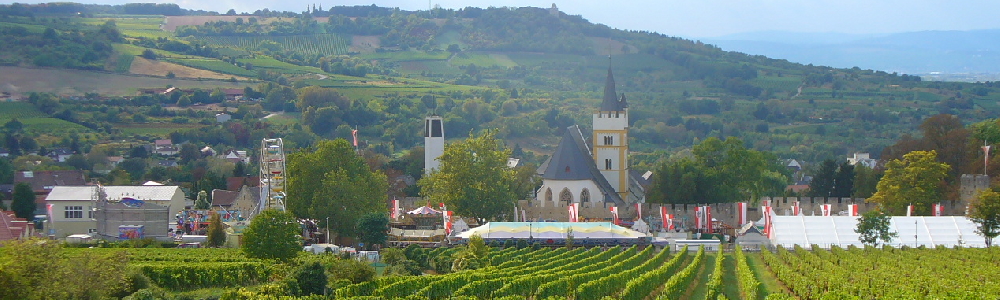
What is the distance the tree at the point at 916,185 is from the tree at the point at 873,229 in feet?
24.5

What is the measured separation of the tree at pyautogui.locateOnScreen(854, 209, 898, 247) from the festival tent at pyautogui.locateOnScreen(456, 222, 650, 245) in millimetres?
9118

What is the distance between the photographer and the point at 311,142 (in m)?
121

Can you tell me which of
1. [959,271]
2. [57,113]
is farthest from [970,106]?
[959,271]

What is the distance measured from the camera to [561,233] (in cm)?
5916

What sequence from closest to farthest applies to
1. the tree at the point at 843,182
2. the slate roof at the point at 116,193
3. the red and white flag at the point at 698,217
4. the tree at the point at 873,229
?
the tree at the point at 873,229 → the red and white flag at the point at 698,217 → the slate roof at the point at 116,193 → the tree at the point at 843,182

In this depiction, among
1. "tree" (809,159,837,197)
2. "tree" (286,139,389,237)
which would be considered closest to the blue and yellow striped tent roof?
"tree" (286,139,389,237)

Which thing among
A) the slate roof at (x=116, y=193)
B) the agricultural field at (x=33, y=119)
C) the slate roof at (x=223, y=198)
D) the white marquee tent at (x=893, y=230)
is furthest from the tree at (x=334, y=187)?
the agricultural field at (x=33, y=119)

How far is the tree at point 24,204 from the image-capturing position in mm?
70875

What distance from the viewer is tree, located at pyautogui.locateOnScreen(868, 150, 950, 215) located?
212 feet

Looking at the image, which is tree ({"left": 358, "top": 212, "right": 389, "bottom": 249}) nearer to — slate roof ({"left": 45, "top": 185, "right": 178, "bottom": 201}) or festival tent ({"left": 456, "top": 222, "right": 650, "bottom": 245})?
festival tent ({"left": 456, "top": 222, "right": 650, "bottom": 245})

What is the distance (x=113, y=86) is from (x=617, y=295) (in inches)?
4097

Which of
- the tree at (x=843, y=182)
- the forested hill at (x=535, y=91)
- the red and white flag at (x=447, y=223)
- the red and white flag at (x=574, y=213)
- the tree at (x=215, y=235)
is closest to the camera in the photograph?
the tree at (x=215, y=235)

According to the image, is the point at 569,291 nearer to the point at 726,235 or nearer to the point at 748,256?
the point at 748,256

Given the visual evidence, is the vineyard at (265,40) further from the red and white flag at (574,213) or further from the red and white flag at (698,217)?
the red and white flag at (698,217)
